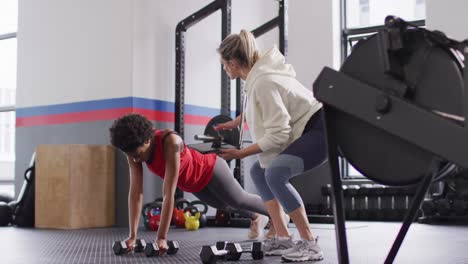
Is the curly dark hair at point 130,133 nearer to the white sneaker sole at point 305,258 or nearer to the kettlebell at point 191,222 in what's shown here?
the white sneaker sole at point 305,258

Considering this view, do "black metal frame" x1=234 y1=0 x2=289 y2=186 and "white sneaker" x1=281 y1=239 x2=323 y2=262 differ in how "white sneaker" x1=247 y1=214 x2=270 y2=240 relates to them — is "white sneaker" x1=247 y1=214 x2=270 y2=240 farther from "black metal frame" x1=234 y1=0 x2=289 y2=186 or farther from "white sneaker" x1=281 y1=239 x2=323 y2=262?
"black metal frame" x1=234 y1=0 x2=289 y2=186

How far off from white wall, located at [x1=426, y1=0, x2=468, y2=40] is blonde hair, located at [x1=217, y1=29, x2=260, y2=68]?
361 cm

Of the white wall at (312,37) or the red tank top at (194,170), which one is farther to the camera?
the white wall at (312,37)

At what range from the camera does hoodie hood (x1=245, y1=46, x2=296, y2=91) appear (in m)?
2.95

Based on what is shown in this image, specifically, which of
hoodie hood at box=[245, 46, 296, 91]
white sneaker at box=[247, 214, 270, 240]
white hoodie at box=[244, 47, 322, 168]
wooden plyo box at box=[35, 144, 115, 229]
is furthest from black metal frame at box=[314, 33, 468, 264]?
wooden plyo box at box=[35, 144, 115, 229]

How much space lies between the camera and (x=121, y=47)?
5.65 m

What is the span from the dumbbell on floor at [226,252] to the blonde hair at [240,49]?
89 centimetres

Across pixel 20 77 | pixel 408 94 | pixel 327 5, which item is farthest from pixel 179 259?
pixel 327 5

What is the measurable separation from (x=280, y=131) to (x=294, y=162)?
158 millimetres

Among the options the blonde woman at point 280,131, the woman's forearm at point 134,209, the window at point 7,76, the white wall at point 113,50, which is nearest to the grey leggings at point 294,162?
the blonde woman at point 280,131

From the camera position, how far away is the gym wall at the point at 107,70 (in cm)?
565

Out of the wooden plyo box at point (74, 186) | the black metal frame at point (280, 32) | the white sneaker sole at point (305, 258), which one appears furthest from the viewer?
the black metal frame at point (280, 32)

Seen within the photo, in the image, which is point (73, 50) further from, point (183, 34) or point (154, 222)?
point (154, 222)

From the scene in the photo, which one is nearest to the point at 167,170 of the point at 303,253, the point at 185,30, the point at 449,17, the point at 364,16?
the point at 303,253
